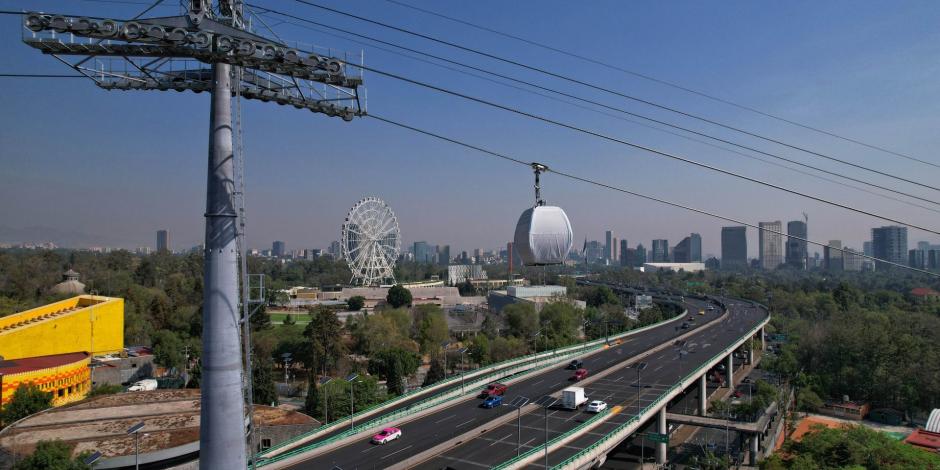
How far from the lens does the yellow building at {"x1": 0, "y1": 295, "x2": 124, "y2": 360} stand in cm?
3559

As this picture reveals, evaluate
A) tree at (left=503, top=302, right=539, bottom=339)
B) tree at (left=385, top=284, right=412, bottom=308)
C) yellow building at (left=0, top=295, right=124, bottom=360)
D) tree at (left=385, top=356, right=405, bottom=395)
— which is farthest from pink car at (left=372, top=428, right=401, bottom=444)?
tree at (left=385, top=284, right=412, bottom=308)

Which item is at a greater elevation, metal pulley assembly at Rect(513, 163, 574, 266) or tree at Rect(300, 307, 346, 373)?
metal pulley assembly at Rect(513, 163, 574, 266)

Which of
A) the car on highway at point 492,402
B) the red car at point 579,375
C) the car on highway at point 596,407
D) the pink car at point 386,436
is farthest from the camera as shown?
the red car at point 579,375

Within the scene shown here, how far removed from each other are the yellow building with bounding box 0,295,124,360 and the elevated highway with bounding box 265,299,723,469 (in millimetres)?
27331

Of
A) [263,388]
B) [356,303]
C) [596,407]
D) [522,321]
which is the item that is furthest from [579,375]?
[356,303]

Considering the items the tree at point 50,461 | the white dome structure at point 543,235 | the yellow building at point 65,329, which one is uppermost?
the white dome structure at point 543,235

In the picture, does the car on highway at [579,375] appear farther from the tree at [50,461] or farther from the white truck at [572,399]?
the tree at [50,461]

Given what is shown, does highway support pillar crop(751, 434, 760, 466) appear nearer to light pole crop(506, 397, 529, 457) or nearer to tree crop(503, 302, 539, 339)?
light pole crop(506, 397, 529, 457)

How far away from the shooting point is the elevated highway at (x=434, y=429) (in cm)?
1952

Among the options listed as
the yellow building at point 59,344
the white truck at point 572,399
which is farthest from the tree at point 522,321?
the yellow building at point 59,344

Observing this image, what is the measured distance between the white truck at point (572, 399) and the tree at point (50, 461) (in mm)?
19444

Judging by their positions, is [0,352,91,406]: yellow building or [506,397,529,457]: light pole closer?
[506,397,529,457]: light pole

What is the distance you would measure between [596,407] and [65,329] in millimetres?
36043

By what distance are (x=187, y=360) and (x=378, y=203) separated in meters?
36.8
